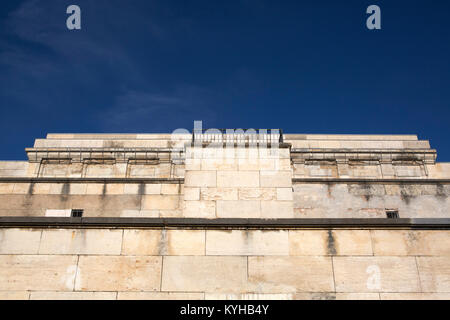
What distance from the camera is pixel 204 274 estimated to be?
26.9 feet

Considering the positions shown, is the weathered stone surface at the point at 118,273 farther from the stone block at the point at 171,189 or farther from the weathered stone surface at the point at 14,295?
the stone block at the point at 171,189

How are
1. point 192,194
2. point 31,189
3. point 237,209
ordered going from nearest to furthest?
point 237,209 < point 192,194 < point 31,189

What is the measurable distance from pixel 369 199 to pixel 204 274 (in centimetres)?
1153

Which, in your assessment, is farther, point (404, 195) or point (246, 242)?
point (404, 195)

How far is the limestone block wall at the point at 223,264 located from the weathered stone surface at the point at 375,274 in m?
0.02

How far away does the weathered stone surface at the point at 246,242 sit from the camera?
843 cm


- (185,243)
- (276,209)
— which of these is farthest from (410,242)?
(185,243)

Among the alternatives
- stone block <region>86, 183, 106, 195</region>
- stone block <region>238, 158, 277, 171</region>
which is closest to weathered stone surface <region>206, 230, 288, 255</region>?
stone block <region>238, 158, 277, 171</region>

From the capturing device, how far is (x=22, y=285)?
26.3ft

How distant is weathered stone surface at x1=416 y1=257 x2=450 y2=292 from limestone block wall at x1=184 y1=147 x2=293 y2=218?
5096mm

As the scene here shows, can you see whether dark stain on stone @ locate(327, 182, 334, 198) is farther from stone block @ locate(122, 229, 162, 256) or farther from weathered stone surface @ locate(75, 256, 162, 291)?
weathered stone surface @ locate(75, 256, 162, 291)

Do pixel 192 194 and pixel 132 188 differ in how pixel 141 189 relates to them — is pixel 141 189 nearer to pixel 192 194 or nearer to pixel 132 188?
pixel 132 188

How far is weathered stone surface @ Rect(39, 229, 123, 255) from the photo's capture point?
27.4 feet

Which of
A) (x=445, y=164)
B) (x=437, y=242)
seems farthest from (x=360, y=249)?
(x=445, y=164)
